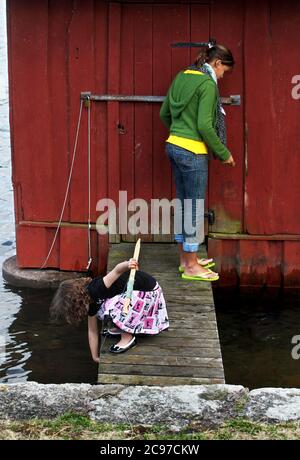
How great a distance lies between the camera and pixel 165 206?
823 centimetres

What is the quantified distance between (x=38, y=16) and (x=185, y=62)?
1449mm

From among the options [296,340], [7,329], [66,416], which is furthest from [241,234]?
[66,416]

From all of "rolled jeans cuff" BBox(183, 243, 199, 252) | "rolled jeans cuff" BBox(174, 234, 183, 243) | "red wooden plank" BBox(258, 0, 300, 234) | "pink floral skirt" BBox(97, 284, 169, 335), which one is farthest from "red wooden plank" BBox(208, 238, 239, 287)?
"pink floral skirt" BBox(97, 284, 169, 335)

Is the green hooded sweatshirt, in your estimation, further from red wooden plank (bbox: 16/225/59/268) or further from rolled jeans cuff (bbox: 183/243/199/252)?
red wooden plank (bbox: 16/225/59/268)

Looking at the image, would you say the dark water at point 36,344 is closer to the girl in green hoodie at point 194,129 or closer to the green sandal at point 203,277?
the green sandal at point 203,277

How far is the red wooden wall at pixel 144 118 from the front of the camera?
307 inches

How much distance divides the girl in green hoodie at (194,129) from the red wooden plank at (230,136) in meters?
0.62

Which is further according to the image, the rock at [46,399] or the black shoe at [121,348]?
the black shoe at [121,348]

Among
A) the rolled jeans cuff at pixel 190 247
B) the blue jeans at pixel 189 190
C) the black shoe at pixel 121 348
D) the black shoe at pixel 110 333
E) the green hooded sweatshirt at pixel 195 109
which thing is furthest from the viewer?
the rolled jeans cuff at pixel 190 247

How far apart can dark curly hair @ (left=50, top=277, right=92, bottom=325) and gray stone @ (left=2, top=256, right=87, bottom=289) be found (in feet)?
1.65

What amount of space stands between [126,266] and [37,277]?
2.83m

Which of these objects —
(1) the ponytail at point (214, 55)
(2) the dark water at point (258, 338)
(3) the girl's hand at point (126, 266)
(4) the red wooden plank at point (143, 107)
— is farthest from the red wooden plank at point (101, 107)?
(3) the girl's hand at point (126, 266)
